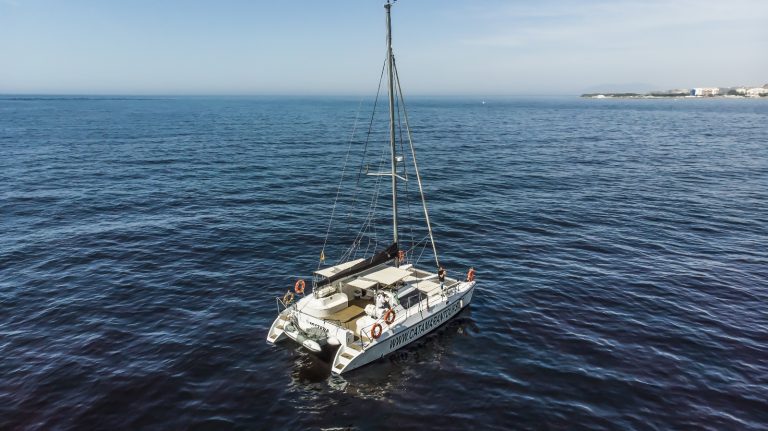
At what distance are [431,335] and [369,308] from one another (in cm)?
458

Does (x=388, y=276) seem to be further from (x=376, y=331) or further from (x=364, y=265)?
(x=376, y=331)

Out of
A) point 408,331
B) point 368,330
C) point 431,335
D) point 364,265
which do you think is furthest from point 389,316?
point 364,265

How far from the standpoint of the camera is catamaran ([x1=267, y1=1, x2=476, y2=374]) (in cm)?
2289

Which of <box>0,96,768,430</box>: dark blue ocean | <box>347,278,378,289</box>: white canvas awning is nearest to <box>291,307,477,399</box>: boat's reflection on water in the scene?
<box>0,96,768,430</box>: dark blue ocean

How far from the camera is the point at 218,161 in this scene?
256 feet

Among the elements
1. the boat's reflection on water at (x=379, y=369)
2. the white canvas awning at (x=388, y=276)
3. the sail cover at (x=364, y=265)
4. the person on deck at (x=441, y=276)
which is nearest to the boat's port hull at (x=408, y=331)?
the boat's reflection on water at (x=379, y=369)

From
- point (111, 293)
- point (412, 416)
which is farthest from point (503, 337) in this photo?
point (111, 293)

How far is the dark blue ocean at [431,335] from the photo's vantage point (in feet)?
66.5

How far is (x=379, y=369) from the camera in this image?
23094mm

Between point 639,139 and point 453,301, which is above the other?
point 639,139

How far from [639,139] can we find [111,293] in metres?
116

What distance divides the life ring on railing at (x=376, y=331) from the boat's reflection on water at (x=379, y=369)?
1.73 metres

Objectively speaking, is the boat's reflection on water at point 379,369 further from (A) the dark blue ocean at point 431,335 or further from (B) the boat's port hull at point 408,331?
(B) the boat's port hull at point 408,331

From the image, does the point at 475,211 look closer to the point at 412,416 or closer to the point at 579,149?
the point at 412,416
